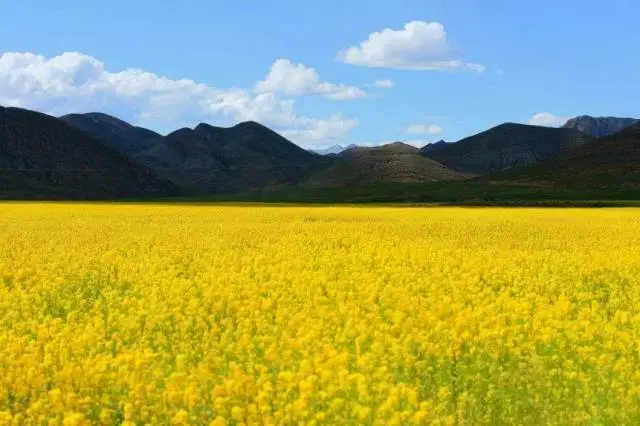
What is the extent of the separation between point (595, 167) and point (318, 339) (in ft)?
548

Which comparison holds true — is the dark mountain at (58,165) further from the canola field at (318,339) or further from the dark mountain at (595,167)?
the canola field at (318,339)

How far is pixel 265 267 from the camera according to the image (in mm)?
14508

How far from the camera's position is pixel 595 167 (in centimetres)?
16450

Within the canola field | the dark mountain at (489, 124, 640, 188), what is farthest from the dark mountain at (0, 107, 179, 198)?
the canola field

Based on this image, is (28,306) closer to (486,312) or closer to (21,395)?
(21,395)

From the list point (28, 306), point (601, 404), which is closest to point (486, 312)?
point (601, 404)

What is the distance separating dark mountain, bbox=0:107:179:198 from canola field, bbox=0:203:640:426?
140507mm

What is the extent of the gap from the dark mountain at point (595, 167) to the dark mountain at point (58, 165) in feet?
285

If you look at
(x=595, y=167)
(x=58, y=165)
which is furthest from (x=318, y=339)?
(x=58, y=165)

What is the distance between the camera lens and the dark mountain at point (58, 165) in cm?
15875

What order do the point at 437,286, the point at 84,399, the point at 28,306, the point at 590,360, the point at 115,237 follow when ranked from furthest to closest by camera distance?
the point at 115,237
the point at 437,286
the point at 28,306
the point at 590,360
the point at 84,399

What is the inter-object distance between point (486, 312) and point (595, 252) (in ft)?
29.0

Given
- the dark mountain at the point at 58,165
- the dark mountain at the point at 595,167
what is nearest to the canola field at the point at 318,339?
the dark mountain at the point at 595,167

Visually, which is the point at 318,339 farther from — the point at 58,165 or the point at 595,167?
the point at 58,165
